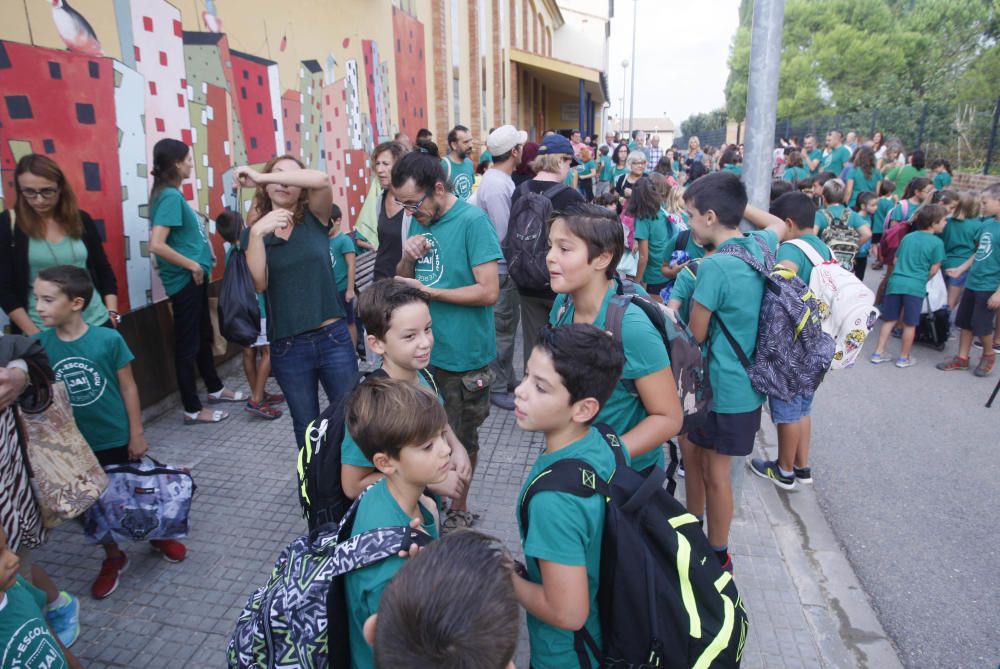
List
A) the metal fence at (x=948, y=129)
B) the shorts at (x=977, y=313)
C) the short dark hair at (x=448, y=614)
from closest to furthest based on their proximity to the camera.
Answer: the short dark hair at (x=448, y=614) → the shorts at (x=977, y=313) → the metal fence at (x=948, y=129)

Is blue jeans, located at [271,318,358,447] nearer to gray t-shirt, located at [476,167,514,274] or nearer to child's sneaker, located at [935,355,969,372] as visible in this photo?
gray t-shirt, located at [476,167,514,274]

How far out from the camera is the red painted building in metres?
3.89

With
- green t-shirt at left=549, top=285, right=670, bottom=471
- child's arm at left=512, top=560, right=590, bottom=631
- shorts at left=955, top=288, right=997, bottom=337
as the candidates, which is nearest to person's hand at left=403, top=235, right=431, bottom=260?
green t-shirt at left=549, top=285, right=670, bottom=471

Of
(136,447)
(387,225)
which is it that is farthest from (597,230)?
(136,447)

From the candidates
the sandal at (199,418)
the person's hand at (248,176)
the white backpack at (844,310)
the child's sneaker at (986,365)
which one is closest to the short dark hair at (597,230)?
the person's hand at (248,176)

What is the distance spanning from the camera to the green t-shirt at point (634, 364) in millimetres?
2189

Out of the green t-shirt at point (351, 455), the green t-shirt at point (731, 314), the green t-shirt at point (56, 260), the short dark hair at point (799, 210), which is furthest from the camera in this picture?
the short dark hair at point (799, 210)

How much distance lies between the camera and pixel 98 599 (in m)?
3.13

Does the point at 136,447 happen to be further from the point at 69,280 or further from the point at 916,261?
the point at 916,261

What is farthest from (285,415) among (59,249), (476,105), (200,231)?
(476,105)

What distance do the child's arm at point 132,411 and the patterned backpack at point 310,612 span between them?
1949 millimetres

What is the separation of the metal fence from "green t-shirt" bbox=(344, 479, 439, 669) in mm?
11889

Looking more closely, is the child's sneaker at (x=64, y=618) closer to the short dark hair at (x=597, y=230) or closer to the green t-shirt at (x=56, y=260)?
the green t-shirt at (x=56, y=260)

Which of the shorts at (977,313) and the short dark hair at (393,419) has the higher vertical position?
the short dark hair at (393,419)
